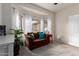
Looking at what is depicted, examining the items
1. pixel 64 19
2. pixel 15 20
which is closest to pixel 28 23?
pixel 15 20

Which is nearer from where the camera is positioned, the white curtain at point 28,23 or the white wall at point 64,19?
the white curtain at point 28,23

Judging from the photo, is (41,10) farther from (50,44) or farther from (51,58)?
(51,58)

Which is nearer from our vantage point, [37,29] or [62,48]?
[37,29]

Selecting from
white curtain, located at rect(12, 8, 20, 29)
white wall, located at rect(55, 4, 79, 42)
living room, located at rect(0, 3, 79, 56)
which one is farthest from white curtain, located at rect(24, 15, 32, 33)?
white wall, located at rect(55, 4, 79, 42)

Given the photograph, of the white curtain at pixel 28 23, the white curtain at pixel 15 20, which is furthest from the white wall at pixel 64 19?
the white curtain at pixel 15 20

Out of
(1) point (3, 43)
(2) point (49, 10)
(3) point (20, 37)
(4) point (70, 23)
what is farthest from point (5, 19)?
(4) point (70, 23)

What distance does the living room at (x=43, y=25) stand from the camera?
2.59 metres

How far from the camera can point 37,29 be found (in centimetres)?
272

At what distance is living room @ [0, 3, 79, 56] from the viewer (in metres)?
2.59

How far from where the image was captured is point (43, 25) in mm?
2770

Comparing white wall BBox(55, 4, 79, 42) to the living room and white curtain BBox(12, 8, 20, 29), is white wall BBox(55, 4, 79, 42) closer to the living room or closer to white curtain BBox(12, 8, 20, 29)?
the living room

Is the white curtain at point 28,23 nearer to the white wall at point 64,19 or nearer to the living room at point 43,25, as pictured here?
the living room at point 43,25

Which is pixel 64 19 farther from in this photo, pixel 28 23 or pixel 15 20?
pixel 15 20

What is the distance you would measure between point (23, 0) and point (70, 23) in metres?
2.27
